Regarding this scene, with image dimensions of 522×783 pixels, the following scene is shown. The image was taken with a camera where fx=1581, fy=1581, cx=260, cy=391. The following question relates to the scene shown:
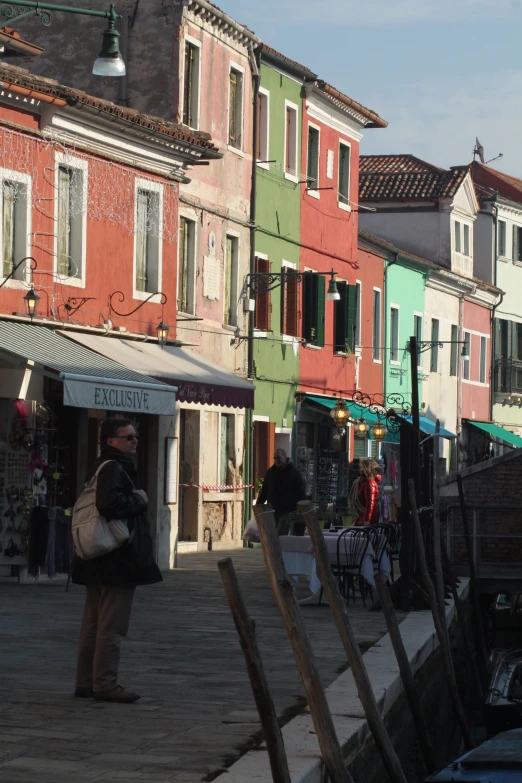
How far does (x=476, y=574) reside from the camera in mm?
22688

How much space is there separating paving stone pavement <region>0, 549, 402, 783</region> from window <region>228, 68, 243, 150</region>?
1231 centimetres

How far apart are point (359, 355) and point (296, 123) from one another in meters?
6.59

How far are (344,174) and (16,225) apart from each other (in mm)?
15744

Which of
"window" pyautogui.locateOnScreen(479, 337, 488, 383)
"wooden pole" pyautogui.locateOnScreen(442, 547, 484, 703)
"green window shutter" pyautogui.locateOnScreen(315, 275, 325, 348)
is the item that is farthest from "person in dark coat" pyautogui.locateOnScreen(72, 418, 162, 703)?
"window" pyautogui.locateOnScreen(479, 337, 488, 383)

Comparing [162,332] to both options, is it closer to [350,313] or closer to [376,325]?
[350,313]

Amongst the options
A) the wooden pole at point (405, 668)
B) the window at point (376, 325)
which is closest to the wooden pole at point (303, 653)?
the wooden pole at point (405, 668)

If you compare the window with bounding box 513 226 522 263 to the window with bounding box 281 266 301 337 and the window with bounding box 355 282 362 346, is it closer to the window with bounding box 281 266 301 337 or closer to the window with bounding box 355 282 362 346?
the window with bounding box 355 282 362 346

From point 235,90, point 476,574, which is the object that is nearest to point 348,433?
point 235,90

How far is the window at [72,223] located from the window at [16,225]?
0.91 meters

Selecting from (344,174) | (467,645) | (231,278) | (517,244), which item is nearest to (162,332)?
(231,278)

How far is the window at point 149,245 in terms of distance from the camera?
21.6m

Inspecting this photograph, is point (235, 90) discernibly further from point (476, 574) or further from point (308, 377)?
point (476, 574)

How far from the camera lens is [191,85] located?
83.7 ft

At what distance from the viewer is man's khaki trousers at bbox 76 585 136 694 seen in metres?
9.09
